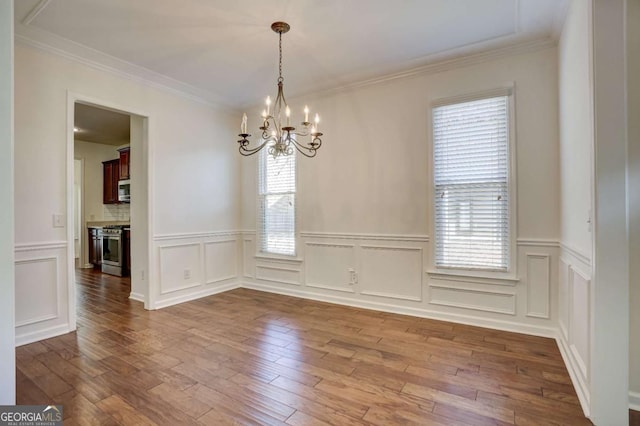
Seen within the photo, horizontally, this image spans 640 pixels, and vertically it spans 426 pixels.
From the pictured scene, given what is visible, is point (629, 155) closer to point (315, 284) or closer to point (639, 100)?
point (639, 100)

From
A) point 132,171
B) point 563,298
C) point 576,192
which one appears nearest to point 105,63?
point 132,171

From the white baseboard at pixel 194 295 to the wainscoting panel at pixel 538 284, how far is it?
3890mm

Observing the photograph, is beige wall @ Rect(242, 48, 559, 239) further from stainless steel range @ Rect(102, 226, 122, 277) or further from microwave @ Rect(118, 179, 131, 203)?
microwave @ Rect(118, 179, 131, 203)

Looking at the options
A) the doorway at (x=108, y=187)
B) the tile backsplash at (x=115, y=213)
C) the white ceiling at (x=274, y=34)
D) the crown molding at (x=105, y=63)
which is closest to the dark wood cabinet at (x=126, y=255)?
the doorway at (x=108, y=187)

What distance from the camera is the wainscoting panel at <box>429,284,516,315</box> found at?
10.4ft

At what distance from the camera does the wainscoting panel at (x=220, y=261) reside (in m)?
4.65

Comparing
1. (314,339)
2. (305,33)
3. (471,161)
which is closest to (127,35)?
(305,33)

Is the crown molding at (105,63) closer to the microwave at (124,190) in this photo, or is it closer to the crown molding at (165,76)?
the crown molding at (165,76)

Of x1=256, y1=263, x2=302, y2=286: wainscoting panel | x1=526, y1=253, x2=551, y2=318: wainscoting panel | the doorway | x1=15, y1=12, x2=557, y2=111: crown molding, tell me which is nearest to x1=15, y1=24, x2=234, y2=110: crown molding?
x1=15, y1=12, x2=557, y2=111: crown molding

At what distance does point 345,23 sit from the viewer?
276cm

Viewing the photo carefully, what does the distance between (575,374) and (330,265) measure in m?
2.64

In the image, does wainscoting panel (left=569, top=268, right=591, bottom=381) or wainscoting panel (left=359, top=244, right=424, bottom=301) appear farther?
wainscoting panel (left=359, top=244, right=424, bottom=301)

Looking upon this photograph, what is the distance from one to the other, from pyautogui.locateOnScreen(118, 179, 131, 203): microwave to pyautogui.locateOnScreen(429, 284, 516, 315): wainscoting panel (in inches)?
234

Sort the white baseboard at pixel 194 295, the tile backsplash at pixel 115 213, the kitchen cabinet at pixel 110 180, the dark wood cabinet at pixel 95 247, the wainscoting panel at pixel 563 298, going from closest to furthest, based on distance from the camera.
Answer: the wainscoting panel at pixel 563 298, the white baseboard at pixel 194 295, the dark wood cabinet at pixel 95 247, the kitchen cabinet at pixel 110 180, the tile backsplash at pixel 115 213
